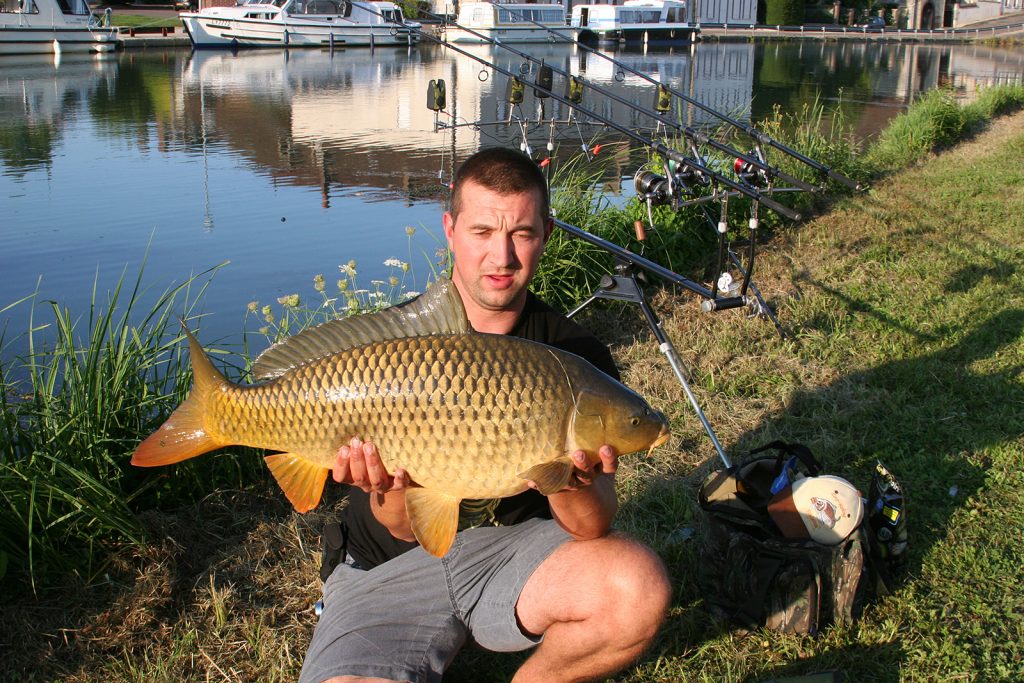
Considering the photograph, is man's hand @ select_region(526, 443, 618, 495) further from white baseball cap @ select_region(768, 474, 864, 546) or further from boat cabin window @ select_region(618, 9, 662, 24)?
boat cabin window @ select_region(618, 9, 662, 24)

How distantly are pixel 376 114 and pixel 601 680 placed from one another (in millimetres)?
13852

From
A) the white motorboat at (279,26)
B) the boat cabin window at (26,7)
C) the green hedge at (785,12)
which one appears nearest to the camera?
the boat cabin window at (26,7)

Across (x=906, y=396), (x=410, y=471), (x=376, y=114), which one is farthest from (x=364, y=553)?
(x=376, y=114)

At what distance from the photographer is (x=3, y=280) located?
238 inches

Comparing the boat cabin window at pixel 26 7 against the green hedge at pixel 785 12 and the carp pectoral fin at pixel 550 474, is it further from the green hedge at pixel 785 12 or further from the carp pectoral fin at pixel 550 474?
the green hedge at pixel 785 12

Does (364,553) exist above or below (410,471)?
below

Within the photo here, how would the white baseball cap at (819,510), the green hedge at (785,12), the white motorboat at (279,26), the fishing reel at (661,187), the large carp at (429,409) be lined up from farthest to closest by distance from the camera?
the green hedge at (785,12) < the white motorboat at (279,26) < the fishing reel at (661,187) < the white baseball cap at (819,510) < the large carp at (429,409)

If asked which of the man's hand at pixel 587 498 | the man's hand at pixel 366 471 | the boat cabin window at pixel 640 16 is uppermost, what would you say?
the boat cabin window at pixel 640 16

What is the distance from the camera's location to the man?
6.37 feet

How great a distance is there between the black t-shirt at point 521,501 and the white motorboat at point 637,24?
39393mm

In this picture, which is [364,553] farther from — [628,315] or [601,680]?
[628,315]

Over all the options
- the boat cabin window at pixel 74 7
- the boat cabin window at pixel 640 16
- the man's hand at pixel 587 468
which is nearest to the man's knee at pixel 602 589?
the man's hand at pixel 587 468

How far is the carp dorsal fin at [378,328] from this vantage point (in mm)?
1818

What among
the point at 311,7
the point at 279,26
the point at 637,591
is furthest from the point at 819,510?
the point at 311,7
